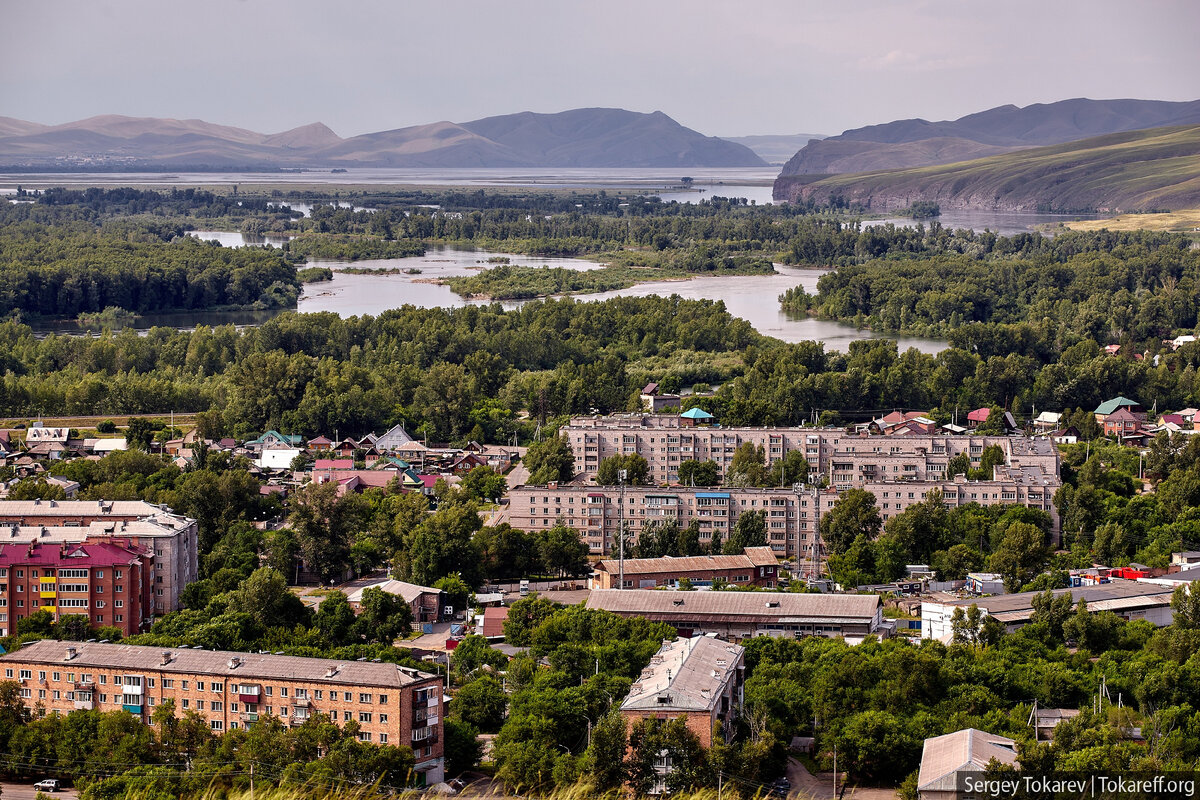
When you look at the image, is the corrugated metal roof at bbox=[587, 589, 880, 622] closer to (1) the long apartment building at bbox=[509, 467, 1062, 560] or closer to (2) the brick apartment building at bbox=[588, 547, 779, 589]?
(2) the brick apartment building at bbox=[588, 547, 779, 589]

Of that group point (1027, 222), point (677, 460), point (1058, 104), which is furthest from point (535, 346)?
point (1058, 104)

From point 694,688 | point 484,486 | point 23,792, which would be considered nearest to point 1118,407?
point 484,486

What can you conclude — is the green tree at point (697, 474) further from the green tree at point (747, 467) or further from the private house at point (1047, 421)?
the private house at point (1047, 421)

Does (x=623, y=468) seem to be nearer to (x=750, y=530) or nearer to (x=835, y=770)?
(x=750, y=530)

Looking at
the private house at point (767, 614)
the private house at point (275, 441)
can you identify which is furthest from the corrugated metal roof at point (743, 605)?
the private house at point (275, 441)

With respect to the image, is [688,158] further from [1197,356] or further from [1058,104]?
[1197,356]

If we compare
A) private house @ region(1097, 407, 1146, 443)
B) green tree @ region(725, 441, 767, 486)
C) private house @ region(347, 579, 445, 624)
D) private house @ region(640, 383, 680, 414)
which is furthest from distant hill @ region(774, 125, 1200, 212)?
private house @ region(347, 579, 445, 624)
